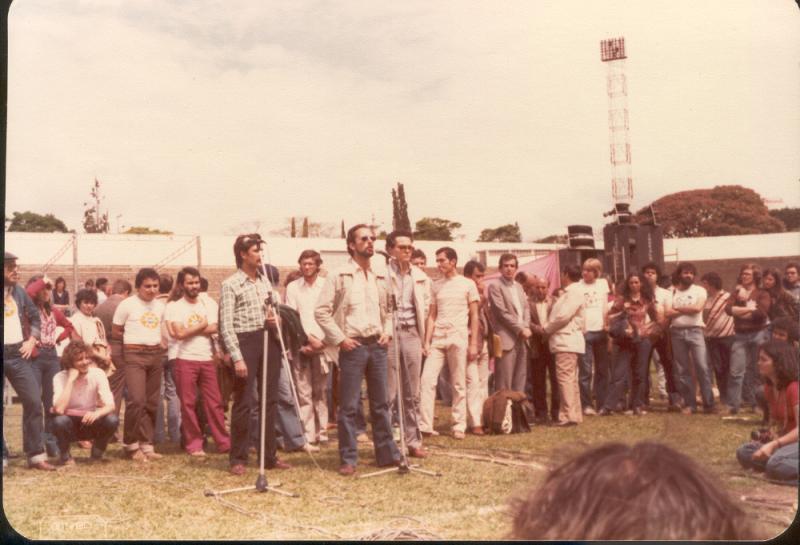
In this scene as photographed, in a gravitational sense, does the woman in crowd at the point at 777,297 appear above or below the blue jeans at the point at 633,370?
above

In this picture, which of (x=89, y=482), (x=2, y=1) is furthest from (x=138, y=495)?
(x=2, y=1)

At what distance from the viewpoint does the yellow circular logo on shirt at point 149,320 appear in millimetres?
4762

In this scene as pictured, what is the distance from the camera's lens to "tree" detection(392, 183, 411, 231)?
13.0 feet

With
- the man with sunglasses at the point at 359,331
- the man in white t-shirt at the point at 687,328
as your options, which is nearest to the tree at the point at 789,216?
the man in white t-shirt at the point at 687,328

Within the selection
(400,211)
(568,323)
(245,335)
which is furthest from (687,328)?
(245,335)

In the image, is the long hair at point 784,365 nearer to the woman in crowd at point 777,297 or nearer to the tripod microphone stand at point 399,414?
the woman in crowd at point 777,297

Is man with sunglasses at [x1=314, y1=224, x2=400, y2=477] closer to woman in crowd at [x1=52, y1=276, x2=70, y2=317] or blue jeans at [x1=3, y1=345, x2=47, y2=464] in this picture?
woman in crowd at [x1=52, y1=276, x2=70, y2=317]

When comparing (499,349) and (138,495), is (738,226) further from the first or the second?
(138,495)

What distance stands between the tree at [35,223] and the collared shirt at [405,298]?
1.74 meters

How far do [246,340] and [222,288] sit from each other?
→ 281 mm

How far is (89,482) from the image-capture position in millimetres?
4051

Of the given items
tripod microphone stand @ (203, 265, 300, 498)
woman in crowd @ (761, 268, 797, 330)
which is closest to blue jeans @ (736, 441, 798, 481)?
woman in crowd @ (761, 268, 797, 330)

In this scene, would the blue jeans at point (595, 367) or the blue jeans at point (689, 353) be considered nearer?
the blue jeans at point (689, 353)

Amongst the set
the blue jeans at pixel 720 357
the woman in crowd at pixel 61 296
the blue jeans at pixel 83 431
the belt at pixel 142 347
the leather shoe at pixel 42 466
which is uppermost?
the woman in crowd at pixel 61 296
